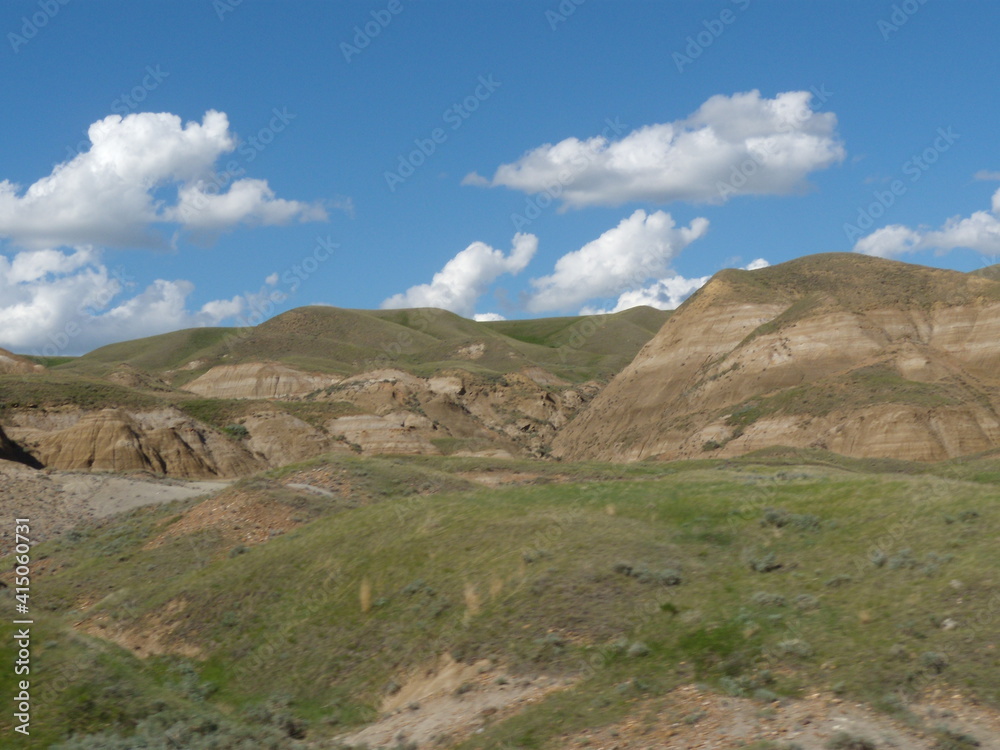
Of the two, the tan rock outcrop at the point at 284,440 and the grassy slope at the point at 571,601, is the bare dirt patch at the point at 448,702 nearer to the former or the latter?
the grassy slope at the point at 571,601

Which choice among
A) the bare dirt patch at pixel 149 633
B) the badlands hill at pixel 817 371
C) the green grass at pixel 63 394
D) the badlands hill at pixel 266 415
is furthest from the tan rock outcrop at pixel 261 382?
the bare dirt patch at pixel 149 633

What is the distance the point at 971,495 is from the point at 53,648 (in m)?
19.4

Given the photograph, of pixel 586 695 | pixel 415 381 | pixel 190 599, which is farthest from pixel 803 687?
pixel 415 381

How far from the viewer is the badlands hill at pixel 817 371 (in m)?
63.5

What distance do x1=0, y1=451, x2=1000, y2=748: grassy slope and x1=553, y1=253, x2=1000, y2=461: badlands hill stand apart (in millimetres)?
41772

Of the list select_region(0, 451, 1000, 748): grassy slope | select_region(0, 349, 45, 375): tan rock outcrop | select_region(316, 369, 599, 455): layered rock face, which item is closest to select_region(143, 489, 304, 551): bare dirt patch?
select_region(0, 451, 1000, 748): grassy slope

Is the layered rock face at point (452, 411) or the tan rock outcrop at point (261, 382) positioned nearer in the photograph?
the layered rock face at point (452, 411)

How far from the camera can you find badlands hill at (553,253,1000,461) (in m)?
63.5

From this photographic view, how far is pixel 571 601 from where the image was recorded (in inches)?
686

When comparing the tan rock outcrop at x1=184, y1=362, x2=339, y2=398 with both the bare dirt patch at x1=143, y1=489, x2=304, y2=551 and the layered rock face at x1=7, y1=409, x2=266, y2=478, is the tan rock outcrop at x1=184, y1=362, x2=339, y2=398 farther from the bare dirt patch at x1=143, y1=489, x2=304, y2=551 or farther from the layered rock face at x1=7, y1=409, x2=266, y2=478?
the bare dirt patch at x1=143, y1=489, x2=304, y2=551

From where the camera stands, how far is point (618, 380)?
9419 cm

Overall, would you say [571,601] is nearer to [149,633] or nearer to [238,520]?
[149,633]

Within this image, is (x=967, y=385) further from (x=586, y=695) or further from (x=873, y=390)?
(x=586, y=695)

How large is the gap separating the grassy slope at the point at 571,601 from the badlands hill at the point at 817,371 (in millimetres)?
41772
